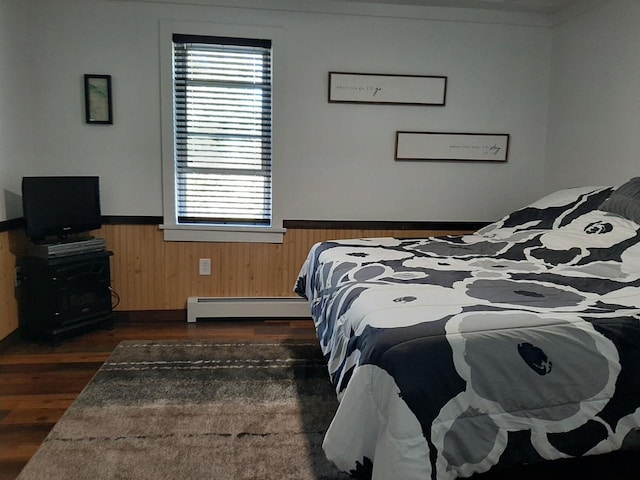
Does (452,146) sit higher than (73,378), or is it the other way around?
(452,146)

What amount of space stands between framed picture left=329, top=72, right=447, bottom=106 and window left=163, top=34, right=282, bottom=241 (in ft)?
1.67

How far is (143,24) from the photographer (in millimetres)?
3305

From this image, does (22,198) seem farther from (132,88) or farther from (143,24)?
(143,24)

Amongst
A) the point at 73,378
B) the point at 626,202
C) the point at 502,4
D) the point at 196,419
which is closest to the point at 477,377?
the point at 196,419

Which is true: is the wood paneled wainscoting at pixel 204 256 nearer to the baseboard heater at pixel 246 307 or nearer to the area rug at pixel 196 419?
the baseboard heater at pixel 246 307

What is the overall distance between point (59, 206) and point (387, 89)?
2.35 meters

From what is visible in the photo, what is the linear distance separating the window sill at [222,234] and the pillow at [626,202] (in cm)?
206

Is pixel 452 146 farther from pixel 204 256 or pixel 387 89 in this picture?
pixel 204 256

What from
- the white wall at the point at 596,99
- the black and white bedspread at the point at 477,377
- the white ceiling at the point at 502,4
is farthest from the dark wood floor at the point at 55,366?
the white ceiling at the point at 502,4

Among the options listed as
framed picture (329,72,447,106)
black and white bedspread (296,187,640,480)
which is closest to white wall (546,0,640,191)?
framed picture (329,72,447,106)

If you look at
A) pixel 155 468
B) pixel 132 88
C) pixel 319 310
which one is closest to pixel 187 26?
pixel 132 88

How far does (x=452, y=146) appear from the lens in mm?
3646

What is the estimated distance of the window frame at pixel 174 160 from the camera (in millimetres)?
3332

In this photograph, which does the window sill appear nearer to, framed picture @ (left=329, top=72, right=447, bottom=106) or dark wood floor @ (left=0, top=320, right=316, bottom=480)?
dark wood floor @ (left=0, top=320, right=316, bottom=480)
